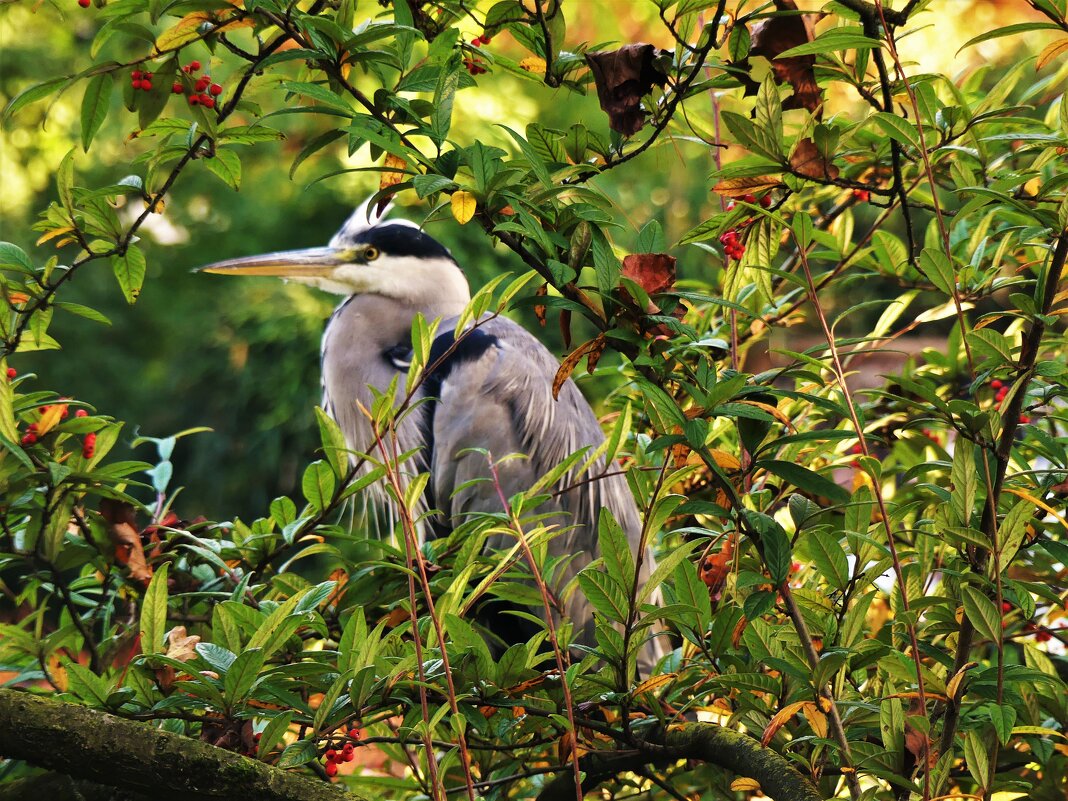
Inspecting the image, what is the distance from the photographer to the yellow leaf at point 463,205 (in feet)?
1.88

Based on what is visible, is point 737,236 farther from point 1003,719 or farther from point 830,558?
point 1003,719

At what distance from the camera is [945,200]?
1747mm

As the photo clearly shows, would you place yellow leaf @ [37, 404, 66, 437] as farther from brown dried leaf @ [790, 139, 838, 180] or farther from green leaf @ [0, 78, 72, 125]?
brown dried leaf @ [790, 139, 838, 180]

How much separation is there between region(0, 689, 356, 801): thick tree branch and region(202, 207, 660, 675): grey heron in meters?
1.10

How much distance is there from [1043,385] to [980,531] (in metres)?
0.17

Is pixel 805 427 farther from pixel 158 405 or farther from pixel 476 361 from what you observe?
pixel 158 405

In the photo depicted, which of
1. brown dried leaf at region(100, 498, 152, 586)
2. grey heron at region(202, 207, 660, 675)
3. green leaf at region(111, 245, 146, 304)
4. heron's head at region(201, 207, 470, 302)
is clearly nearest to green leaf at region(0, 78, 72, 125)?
green leaf at region(111, 245, 146, 304)

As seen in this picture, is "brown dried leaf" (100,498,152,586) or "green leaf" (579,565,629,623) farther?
"brown dried leaf" (100,498,152,586)

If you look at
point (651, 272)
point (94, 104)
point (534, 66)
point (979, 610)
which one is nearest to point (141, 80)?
point (94, 104)

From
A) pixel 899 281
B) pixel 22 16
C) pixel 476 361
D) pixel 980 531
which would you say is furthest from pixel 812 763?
pixel 22 16

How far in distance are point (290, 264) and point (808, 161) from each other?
146 cm

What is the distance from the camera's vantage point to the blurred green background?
359 centimetres

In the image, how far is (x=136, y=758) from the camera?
1.91ft

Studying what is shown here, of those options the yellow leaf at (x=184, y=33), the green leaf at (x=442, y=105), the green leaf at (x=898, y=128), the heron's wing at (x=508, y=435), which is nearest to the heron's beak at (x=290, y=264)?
the heron's wing at (x=508, y=435)
